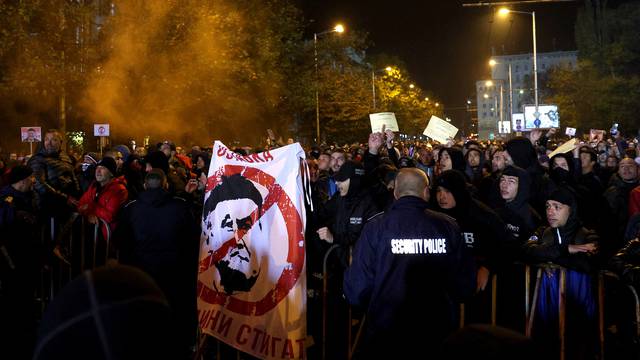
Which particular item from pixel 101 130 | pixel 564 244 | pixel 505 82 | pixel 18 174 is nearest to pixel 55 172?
pixel 18 174

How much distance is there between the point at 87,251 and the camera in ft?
25.5

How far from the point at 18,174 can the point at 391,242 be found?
16.5 feet

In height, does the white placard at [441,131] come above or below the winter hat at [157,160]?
above

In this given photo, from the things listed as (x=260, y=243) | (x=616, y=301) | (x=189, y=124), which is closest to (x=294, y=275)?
(x=260, y=243)

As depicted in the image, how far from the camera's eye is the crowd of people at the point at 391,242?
440 centimetres

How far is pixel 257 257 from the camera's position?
593 centimetres

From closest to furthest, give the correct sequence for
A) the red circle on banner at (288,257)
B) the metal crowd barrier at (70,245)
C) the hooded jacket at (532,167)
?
the red circle on banner at (288,257), the metal crowd barrier at (70,245), the hooded jacket at (532,167)

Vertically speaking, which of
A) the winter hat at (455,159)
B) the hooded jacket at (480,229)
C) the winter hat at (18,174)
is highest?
the winter hat at (455,159)

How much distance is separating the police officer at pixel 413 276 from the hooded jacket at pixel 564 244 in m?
1.50

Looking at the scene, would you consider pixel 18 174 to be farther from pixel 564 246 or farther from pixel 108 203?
pixel 564 246

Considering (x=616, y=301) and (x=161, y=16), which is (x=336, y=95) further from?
(x=616, y=301)

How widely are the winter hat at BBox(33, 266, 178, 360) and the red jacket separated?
5988mm

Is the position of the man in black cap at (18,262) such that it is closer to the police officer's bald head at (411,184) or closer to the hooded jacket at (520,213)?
the police officer's bald head at (411,184)

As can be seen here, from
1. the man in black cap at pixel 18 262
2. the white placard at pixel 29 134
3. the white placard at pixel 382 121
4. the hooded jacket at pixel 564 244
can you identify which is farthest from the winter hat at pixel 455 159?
the white placard at pixel 29 134
